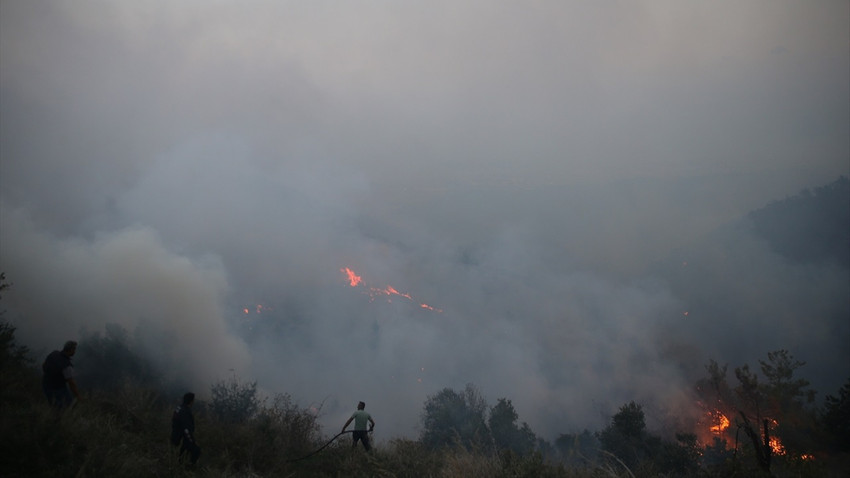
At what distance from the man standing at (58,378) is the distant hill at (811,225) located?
10387cm

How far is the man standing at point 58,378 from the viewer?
9.16 meters

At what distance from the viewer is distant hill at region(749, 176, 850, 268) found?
76688mm

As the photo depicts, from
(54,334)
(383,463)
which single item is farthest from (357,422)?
(54,334)

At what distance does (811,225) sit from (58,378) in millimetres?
119181

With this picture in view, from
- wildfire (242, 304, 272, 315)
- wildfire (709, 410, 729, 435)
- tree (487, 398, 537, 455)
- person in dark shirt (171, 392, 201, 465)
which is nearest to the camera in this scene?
person in dark shirt (171, 392, 201, 465)

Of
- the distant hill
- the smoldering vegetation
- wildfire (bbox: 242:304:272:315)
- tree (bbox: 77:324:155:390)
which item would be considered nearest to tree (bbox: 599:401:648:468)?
the smoldering vegetation

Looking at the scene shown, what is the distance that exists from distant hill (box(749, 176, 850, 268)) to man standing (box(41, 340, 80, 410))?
4089 inches

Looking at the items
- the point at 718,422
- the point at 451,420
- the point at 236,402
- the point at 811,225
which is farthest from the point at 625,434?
the point at 811,225

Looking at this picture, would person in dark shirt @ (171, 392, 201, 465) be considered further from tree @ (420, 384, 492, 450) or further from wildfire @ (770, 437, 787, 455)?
tree @ (420, 384, 492, 450)

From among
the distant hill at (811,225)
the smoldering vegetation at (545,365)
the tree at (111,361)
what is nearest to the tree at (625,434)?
the smoldering vegetation at (545,365)

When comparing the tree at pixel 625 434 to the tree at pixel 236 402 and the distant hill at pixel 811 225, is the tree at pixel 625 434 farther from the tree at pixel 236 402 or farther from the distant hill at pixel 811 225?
the distant hill at pixel 811 225

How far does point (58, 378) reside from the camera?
364 inches

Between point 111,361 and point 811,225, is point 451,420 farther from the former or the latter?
point 811,225

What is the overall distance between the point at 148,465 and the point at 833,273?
331 ft
